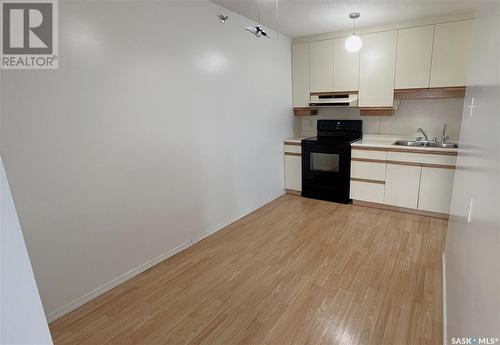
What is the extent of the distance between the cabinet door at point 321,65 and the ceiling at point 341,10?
446 millimetres

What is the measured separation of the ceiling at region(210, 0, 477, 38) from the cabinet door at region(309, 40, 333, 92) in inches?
17.6

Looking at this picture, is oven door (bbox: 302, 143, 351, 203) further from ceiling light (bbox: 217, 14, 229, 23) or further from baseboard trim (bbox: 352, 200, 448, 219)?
ceiling light (bbox: 217, 14, 229, 23)

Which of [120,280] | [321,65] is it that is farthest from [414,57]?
[120,280]

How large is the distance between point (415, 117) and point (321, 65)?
152 cm

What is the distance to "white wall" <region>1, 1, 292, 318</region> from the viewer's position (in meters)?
1.84

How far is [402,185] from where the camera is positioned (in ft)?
12.1

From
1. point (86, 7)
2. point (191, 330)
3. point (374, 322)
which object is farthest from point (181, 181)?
point (374, 322)

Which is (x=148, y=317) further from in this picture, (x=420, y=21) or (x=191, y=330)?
(x=420, y=21)

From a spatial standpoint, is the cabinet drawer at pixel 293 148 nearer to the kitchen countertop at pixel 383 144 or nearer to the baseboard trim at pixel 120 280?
the kitchen countertop at pixel 383 144

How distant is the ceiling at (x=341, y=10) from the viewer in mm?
2924

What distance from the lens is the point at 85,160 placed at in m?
2.06

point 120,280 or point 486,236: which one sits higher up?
point 486,236

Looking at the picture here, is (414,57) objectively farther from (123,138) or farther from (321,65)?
(123,138)

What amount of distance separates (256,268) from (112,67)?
6.72ft
